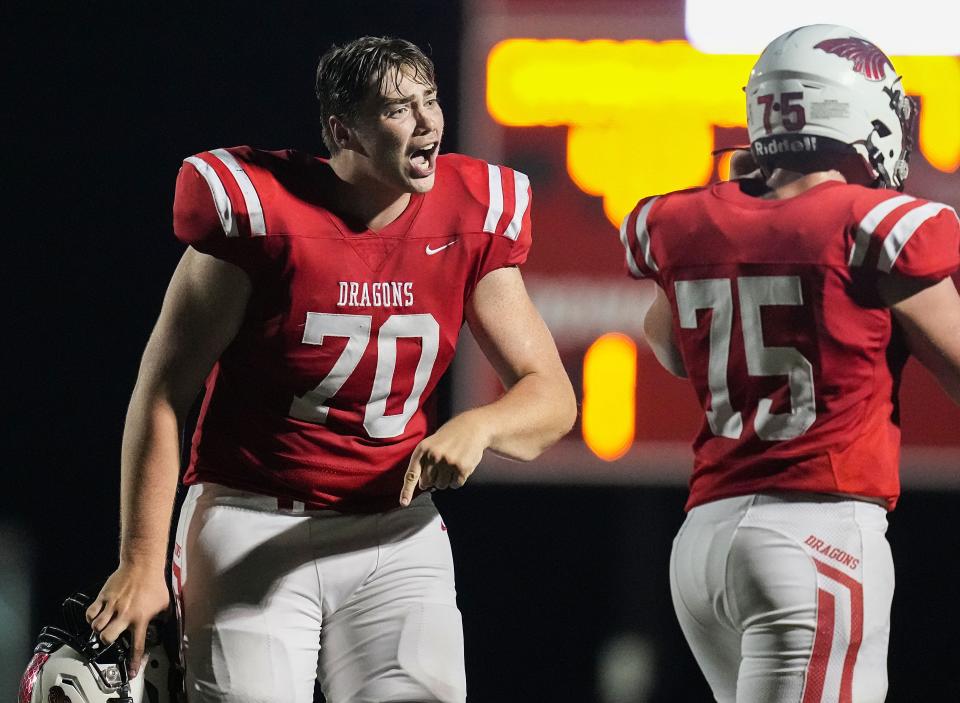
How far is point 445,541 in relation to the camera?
168cm

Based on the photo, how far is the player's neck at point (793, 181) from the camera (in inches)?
66.8

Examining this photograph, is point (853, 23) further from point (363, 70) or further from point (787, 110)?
point (363, 70)

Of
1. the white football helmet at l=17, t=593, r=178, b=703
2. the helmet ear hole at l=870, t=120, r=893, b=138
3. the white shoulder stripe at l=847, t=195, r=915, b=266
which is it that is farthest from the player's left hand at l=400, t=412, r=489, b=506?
the helmet ear hole at l=870, t=120, r=893, b=138

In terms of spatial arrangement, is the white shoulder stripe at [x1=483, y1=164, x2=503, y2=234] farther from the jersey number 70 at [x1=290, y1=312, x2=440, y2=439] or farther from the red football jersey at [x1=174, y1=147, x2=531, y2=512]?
the jersey number 70 at [x1=290, y1=312, x2=440, y2=439]

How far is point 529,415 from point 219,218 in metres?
0.40

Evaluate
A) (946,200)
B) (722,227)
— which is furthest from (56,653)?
(946,200)

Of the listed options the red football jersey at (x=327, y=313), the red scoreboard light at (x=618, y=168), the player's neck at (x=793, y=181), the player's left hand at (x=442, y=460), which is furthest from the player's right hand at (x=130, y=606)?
the red scoreboard light at (x=618, y=168)

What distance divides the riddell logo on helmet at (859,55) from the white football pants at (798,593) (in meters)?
0.53

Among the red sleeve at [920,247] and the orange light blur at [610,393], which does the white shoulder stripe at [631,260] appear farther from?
the orange light blur at [610,393]

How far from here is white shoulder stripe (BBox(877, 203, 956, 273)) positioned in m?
1.58

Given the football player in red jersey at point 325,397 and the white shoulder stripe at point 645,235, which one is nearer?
the football player in red jersey at point 325,397

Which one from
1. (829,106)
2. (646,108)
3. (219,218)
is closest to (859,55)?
(829,106)

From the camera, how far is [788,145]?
173 cm

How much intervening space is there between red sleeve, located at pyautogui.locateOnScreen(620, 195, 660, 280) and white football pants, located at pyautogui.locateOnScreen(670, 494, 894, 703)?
321 millimetres
